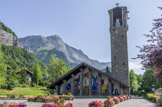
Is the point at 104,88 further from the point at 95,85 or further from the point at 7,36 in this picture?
the point at 7,36

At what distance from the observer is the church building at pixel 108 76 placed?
96.5 feet

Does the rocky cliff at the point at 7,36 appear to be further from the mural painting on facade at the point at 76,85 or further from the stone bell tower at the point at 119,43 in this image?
the mural painting on facade at the point at 76,85

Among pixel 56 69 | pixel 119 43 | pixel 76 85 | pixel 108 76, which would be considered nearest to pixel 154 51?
pixel 108 76

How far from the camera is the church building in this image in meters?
29.4

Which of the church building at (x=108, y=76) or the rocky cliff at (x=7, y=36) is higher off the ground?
the rocky cliff at (x=7, y=36)

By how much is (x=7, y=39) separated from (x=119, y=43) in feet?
513

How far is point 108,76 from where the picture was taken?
91.5ft

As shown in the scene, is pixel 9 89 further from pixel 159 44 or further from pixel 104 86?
pixel 159 44

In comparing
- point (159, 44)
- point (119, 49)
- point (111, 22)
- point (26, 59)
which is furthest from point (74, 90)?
point (26, 59)

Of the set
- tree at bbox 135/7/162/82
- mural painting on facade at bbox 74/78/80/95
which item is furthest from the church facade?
tree at bbox 135/7/162/82

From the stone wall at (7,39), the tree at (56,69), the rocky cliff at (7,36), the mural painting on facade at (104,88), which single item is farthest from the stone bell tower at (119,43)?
the stone wall at (7,39)

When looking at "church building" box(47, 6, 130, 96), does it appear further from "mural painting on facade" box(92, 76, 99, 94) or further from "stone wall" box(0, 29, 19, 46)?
"stone wall" box(0, 29, 19, 46)

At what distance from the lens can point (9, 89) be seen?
42688mm

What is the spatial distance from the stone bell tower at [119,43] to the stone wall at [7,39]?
498ft
